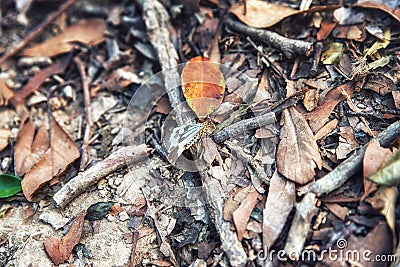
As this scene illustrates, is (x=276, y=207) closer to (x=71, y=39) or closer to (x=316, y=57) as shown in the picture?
(x=316, y=57)

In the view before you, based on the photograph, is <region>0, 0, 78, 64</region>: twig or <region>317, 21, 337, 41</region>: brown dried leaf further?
<region>0, 0, 78, 64</region>: twig

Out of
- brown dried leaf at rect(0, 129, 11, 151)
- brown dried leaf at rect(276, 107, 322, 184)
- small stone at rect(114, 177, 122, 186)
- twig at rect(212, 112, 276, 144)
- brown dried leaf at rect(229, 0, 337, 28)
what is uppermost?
brown dried leaf at rect(229, 0, 337, 28)

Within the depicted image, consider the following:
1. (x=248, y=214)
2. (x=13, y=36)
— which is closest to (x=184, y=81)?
(x=248, y=214)

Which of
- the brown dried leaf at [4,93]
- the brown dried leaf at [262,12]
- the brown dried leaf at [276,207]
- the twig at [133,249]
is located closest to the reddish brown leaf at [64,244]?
the twig at [133,249]

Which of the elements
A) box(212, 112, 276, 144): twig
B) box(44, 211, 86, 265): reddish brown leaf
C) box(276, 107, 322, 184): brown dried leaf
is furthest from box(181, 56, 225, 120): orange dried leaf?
box(44, 211, 86, 265): reddish brown leaf

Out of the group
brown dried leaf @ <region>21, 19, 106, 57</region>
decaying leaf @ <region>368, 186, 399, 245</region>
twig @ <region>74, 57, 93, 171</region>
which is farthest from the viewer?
brown dried leaf @ <region>21, 19, 106, 57</region>

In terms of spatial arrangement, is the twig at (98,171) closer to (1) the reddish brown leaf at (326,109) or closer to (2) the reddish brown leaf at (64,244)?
(2) the reddish brown leaf at (64,244)

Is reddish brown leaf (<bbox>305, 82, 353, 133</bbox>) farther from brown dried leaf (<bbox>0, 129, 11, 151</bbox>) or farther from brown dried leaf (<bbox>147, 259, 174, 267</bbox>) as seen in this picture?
brown dried leaf (<bbox>0, 129, 11, 151</bbox>)

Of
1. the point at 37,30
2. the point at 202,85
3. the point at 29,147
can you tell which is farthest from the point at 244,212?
the point at 37,30
